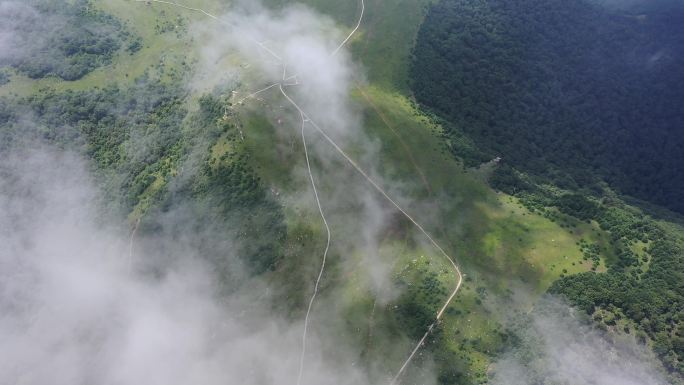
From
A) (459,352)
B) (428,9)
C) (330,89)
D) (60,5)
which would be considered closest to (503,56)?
(428,9)

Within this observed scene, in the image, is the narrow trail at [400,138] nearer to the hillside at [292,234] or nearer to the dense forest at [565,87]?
the hillside at [292,234]

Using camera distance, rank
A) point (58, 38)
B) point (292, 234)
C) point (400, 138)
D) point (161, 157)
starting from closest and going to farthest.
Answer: point (292, 234) → point (400, 138) → point (161, 157) → point (58, 38)

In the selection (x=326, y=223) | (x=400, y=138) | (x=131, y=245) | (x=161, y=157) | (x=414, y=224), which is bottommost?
(x=131, y=245)

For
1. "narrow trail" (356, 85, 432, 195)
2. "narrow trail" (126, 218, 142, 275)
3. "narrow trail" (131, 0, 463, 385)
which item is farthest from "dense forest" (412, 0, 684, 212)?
"narrow trail" (126, 218, 142, 275)

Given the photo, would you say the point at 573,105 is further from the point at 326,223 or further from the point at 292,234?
the point at 292,234

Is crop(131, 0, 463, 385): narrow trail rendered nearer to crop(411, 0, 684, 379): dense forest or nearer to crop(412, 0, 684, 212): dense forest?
crop(411, 0, 684, 379): dense forest

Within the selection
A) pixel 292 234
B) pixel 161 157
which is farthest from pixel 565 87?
pixel 161 157
